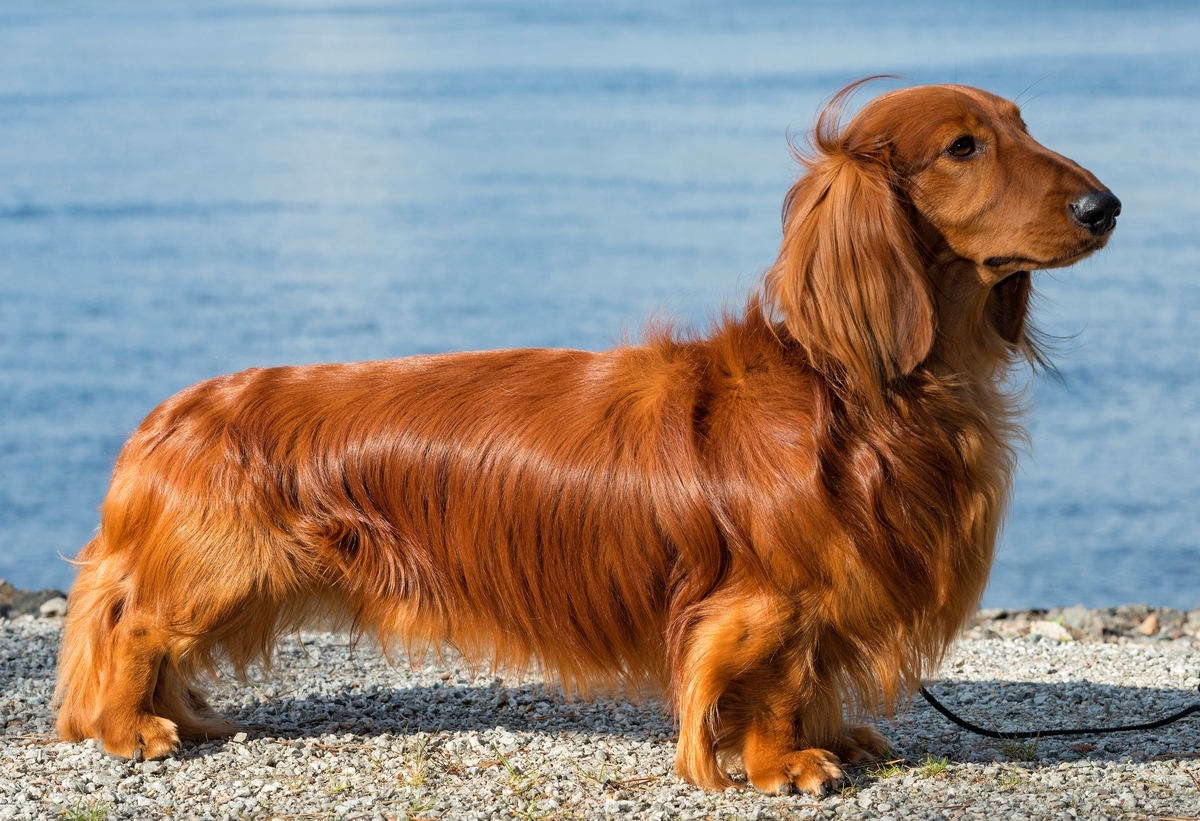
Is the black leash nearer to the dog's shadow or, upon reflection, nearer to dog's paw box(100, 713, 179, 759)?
the dog's shadow

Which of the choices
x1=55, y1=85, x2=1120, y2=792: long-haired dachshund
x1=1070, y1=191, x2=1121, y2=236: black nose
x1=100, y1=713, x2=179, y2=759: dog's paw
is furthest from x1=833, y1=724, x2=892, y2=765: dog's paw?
x1=100, y1=713, x2=179, y2=759: dog's paw

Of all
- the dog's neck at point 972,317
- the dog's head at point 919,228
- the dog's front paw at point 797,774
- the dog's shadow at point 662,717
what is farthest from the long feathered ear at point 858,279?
the dog's shadow at point 662,717

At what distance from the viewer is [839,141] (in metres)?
3.54

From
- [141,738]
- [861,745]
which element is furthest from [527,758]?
[141,738]

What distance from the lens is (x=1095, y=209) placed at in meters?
3.25

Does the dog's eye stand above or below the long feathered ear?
above

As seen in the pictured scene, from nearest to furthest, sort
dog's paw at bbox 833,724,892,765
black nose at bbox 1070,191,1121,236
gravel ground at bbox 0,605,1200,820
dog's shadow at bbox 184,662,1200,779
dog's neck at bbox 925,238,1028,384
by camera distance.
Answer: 1. black nose at bbox 1070,191,1121,236
2. dog's neck at bbox 925,238,1028,384
3. gravel ground at bbox 0,605,1200,820
4. dog's paw at bbox 833,724,892,765
5. dog's shadow at bbox 184,662,1200,779

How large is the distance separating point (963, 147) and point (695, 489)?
1.17 metres

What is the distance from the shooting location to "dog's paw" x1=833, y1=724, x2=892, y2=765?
389cm

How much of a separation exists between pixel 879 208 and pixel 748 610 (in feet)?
3.77

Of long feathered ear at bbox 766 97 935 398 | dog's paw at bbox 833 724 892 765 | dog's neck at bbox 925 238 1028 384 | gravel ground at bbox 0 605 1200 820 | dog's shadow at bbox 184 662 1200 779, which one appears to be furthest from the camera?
dog's shadow at bbox 184 662 1200 779

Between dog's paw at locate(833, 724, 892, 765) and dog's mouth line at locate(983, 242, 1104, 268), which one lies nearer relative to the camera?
dog's mouth line at locate(983, 242, 1104, 268)

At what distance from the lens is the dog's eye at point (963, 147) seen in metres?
3.39

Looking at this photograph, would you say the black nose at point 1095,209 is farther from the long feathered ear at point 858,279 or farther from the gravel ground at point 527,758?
the gravel ground at point 527,758
